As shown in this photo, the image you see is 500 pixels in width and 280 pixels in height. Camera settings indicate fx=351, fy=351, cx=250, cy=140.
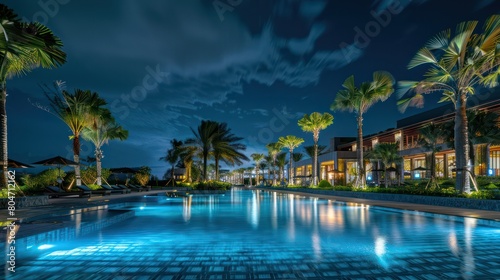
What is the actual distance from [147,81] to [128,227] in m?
15.1

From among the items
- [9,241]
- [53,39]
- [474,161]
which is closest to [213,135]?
[474,161]

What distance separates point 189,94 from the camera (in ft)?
199

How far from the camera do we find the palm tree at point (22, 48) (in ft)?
33.3

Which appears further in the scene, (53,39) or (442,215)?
(442,215)

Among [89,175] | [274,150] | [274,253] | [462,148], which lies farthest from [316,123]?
[274,253]

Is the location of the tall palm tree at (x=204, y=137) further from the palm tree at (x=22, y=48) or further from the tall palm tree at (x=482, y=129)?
the palm tree at (x=22, y=48)

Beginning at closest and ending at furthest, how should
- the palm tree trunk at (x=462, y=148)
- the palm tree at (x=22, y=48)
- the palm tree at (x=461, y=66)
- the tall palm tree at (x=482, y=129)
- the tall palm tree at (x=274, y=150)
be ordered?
the palm tree at (x=22, y=48) → the palm tree at (x=461, y=66) → the palm tree trunk at (x=462, y=148) → the tall palm tree at (x=482, y=129) → the tall palm tree at (x=274, y=150)

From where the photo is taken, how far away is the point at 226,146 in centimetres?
4097

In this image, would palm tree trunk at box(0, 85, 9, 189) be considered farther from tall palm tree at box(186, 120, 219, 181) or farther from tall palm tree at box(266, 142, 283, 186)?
tall palm tree at box(266, 142, 283, 186)

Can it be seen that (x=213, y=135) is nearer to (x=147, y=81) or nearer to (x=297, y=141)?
(x=147, y=81)

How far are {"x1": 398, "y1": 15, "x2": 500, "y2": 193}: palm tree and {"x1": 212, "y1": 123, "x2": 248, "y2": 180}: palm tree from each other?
2494 centimetres

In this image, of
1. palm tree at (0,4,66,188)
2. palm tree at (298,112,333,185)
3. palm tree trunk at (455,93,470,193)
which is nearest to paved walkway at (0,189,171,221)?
palm tree at (0,4,66,188)

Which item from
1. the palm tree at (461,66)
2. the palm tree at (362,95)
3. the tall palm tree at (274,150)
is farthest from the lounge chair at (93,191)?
the tall palm tree at (274,150)

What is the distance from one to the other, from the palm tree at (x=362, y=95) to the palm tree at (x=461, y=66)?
8.72 meters
